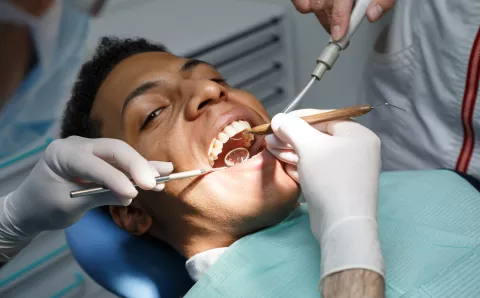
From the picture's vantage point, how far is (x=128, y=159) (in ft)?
3.70

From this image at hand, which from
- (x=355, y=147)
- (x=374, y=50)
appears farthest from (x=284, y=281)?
(x=374, y=50)

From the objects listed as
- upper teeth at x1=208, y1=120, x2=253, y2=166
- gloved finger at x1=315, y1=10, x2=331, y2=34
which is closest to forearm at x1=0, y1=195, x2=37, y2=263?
upper teeth at x1=208, y1=120, x2=253, y2=166

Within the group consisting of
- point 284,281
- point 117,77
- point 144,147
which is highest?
point 117,77

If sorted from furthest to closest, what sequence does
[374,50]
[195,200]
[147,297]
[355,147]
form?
[374,50]
[147,297]
[195,200]
[355,147]

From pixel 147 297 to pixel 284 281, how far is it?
1.32 feet

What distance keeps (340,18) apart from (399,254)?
2.02 feet

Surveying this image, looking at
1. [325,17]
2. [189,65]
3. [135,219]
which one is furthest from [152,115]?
[325,17]

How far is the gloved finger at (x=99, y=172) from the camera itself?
1096 millimetres

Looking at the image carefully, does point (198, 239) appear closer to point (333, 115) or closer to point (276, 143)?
point (276, 143)

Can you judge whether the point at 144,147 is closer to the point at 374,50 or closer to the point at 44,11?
the point at 44,11

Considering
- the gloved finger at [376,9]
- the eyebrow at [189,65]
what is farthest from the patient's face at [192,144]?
the gloved finger at [376,9]

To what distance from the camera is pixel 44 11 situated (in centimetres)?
66

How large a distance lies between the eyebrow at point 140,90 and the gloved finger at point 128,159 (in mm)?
205

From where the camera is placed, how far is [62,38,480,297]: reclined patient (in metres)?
1.19
